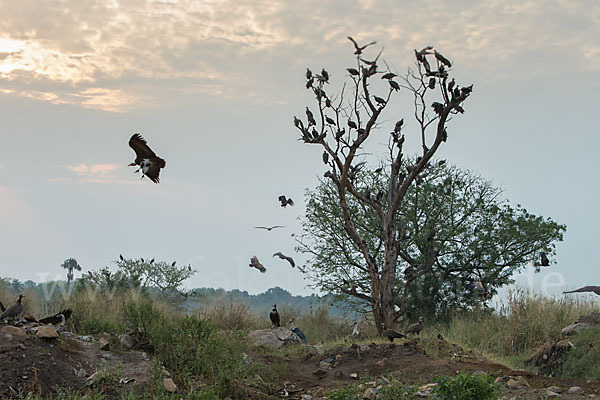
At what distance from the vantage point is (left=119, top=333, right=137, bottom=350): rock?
8.21 meters

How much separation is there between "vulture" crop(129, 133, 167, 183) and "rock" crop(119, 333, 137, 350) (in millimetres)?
2209

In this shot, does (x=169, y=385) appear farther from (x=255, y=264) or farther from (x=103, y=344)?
(x=255, y=264)

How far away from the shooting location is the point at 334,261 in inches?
659

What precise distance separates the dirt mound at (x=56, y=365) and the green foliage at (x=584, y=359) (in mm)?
6609

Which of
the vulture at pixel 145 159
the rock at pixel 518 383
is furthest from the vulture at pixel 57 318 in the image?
the rock at pixel 518 383

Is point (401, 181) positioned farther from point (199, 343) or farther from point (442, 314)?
point (199, 343)

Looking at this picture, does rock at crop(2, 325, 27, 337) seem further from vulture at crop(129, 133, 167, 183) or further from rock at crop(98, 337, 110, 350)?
vulture at crop(129, 133, 167, 183)

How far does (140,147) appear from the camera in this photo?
8.73 m

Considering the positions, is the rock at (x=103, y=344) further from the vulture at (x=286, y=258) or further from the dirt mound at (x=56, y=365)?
the vulture at (x=286, y=258)

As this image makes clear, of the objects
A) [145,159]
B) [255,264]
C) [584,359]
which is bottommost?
[584,359]

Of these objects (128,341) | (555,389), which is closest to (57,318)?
(128,341)

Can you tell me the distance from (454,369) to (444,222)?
920 cm

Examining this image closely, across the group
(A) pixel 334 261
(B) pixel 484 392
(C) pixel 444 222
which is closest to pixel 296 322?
(A) pixel 334 261

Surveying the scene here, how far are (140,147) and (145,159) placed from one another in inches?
7.3
